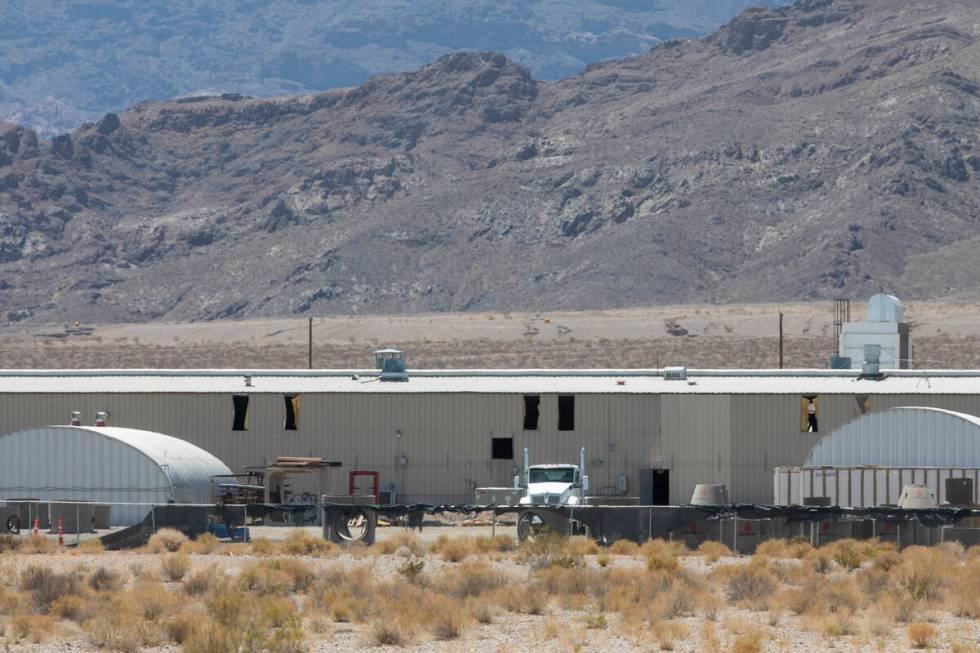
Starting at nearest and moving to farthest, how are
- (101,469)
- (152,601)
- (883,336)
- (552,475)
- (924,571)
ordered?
(152,601) < (924,571) < (552,475) < (101,469) < (883,336)

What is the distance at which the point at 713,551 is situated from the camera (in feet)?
136

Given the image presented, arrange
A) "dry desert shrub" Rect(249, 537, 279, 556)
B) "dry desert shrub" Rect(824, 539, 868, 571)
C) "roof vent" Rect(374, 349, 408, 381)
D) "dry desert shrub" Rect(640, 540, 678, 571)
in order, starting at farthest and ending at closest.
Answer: "roof vent" Rect(374, 349, 408, 381) → "dry desert shrub" Rect(249, 537, 279, 556) → "dry desert shrub" Rect(824, 539, 868, 571) → "dry desert shrub" Rect(640, 540, 678, 571)

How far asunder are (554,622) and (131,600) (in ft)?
20.8

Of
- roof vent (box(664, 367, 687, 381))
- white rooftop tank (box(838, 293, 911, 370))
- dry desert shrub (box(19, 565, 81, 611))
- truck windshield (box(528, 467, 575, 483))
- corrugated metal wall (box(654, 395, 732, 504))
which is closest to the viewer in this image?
dry desert shrub (box(19, 565, 81, 611))

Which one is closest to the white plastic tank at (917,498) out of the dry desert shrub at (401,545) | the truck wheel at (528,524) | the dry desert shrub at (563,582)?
the truck wheel at (528,524)

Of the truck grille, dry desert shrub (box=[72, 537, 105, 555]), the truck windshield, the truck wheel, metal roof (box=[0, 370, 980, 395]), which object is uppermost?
metal roof (box=[0, 370, 980, 395])

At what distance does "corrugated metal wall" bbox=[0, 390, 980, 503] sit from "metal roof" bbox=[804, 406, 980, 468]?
632 centimetres

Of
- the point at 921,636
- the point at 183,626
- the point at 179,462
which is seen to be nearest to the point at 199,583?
the point at 183,626

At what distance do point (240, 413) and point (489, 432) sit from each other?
25.5 ft

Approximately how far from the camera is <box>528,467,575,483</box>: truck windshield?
50.9m

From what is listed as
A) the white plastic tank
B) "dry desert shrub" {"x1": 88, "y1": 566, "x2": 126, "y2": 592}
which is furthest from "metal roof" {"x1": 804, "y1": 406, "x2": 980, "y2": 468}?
"dry desert shrub" {"x1": 88, "y1": 566, "x2": 126, "y2": 592}

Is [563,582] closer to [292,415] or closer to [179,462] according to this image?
[179,462]

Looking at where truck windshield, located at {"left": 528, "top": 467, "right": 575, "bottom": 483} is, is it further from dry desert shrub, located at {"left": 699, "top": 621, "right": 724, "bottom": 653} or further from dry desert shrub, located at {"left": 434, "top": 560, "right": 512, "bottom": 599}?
dry desert shrub, located at {"left": 699, "top": 621, "right": 724, "bottom": 653}

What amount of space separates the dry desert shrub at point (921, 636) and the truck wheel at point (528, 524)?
16.8 metres
